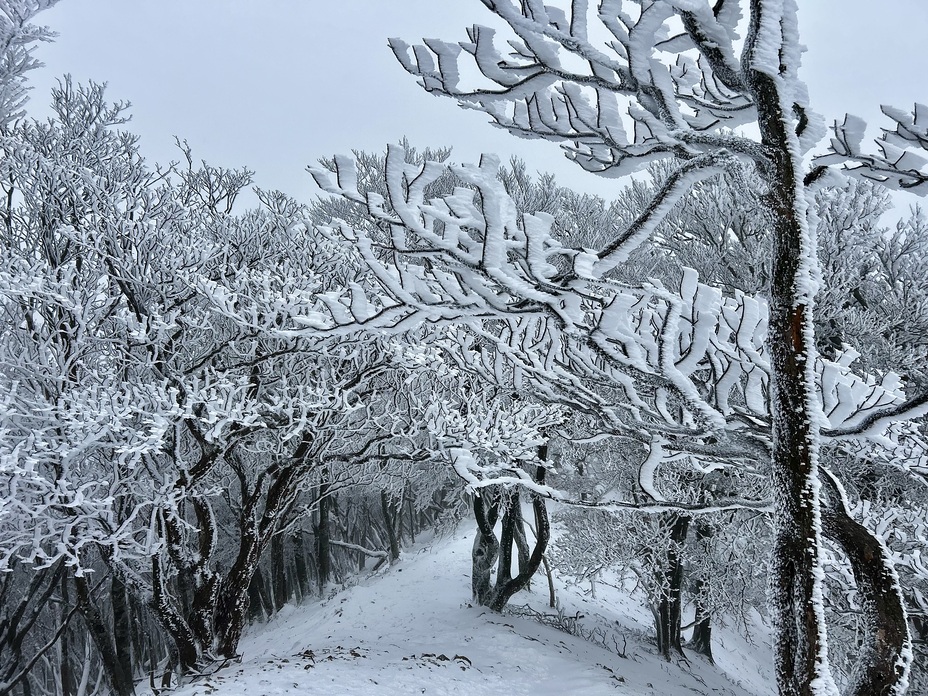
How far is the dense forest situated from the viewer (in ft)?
6.39

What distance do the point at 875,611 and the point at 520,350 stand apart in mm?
1729

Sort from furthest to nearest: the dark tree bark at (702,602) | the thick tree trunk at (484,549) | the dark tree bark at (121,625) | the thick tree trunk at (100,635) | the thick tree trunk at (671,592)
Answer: the thick tree trunk at (484,549)
the dark tree bark at (702,602)
the thick tree trunk at (671,592)
the dark tree bark at (121,625)
the thick tree trunk at (100,635)

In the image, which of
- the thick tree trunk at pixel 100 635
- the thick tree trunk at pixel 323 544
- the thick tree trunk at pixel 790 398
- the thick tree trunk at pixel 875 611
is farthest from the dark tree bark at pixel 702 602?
the thick tree trunk at pixel 323 544

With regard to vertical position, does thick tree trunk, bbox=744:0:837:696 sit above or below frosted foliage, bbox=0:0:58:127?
below

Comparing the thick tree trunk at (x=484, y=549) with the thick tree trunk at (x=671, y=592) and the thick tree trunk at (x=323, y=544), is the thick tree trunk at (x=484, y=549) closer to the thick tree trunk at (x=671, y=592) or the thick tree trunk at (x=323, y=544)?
the thick tree trunk at (x=671, y=592)

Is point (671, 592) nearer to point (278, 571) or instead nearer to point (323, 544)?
point (323, 544)

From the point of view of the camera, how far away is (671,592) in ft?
35.1

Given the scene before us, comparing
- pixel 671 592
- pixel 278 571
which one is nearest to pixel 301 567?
pixel 278 571

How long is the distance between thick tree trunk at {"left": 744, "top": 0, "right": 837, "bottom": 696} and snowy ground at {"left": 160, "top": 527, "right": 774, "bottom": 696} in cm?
629

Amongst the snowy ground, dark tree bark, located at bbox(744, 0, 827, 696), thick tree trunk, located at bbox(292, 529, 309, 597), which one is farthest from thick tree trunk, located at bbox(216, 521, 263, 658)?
thick tree trunk, located at bbox(292, 529, 309, 597)

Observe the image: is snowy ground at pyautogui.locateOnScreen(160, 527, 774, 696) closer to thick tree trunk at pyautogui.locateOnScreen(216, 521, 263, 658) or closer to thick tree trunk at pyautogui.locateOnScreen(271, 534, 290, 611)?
thick tree trunk at pyautogui.locateOnScreen(216, 521, 263, 658)

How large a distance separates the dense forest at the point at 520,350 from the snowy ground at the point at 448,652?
105 cm

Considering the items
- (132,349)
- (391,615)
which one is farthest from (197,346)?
(391,615)

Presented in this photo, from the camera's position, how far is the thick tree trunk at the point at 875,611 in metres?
1.94
